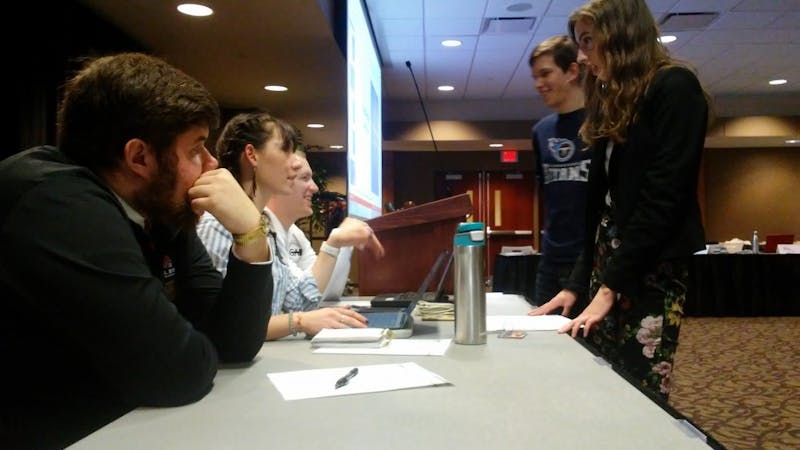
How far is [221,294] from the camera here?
1.14 meters

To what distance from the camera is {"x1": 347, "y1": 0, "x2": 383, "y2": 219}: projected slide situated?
2.87 metres

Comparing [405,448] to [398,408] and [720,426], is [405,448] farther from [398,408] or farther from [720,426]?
[720,426]

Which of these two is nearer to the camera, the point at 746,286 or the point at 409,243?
the point at 409,243

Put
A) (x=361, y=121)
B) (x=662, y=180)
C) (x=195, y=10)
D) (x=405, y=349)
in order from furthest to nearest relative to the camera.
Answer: (x=195, y=10) < (x=361, y=121) < (x=662, y=180) < (x=405, y=349)

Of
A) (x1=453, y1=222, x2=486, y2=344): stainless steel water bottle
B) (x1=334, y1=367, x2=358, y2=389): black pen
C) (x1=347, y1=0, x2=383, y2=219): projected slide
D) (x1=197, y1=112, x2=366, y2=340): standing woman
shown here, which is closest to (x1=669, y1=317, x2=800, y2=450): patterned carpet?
(x1=453, y1=222, x2=486, y2=344): stainless steel water bottle

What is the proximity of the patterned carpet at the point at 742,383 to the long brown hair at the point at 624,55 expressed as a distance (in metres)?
1.02

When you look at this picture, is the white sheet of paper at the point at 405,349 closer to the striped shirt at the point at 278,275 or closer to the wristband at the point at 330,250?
the striped shirt at the point at 278,275

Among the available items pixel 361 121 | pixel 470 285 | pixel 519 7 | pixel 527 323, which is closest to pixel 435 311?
pixel 527 323

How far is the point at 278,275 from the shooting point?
161 centimetres

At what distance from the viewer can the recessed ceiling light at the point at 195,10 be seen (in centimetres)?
356

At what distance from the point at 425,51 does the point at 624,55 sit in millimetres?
4742

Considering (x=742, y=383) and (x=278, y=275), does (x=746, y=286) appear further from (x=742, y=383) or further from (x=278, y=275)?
(x=278, y=275)

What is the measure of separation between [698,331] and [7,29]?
18.7 feet

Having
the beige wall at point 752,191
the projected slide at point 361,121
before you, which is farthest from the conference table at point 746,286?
the beige wall at point 752,191
